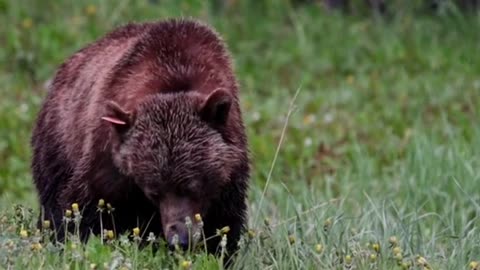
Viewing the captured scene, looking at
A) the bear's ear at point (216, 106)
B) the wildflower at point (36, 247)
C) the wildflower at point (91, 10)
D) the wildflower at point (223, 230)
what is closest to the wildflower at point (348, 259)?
the wildflower at point (223, 230)

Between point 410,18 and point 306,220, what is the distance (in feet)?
20.8

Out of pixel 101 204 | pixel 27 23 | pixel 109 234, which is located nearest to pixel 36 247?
pixel 109 234

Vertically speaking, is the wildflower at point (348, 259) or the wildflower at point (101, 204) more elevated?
the wildflower at point (101, 204)

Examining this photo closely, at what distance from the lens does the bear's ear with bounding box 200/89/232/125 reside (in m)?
5.55

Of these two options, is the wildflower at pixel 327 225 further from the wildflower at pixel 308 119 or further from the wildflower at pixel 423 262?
the wildflower at pixel 308 119

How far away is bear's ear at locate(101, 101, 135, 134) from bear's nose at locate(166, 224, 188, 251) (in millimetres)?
499

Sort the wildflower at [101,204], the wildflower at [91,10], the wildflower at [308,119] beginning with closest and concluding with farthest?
the wildflower at [101,204]
the wildflower at [308,119]
the wildflower at [91,10]

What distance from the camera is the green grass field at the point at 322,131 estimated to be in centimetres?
572

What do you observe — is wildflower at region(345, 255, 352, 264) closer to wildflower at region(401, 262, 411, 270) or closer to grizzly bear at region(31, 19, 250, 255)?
wildflower at region(401, 262, 411, 270)

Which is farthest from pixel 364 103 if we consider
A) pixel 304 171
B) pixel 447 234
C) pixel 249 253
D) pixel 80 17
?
pixel 249 253

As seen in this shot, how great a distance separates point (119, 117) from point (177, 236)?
24.0 inches

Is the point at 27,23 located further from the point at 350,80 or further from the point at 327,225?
the point at 327,225

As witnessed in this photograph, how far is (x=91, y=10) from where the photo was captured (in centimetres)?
1247

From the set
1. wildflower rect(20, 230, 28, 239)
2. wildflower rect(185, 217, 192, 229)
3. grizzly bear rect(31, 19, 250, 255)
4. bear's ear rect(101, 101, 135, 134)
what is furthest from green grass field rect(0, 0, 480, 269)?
bear's ear rect(101, 101, 135, 134)
